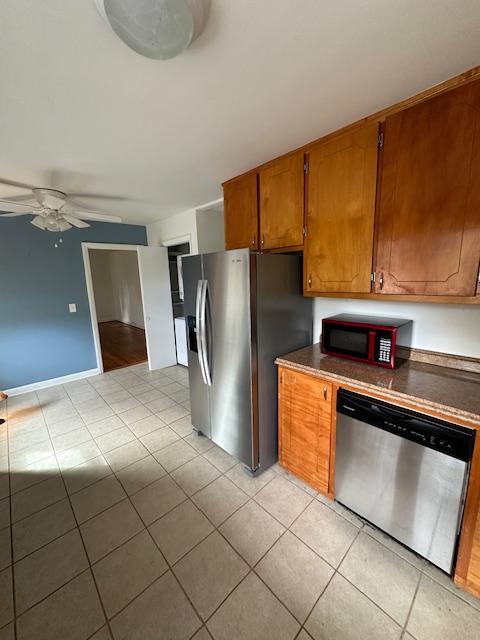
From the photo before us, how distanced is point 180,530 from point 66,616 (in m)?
0.59

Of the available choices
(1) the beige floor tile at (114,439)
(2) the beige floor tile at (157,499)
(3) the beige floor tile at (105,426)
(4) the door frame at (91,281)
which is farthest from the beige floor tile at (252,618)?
(4) the door frame at (91,281)

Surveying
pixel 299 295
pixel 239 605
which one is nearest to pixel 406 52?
pixel 299 295

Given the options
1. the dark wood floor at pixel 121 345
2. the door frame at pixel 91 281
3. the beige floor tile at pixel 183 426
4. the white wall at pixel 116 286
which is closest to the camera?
the beige floor tile at pixel 183 426

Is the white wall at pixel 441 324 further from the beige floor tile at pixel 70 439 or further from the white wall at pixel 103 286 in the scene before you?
the white wall at pixel 103 286

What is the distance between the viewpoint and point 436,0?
0.85m

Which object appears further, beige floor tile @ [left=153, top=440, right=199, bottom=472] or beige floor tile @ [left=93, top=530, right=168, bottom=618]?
beige floor tile @ [left=153, top=440, right=199, bottom=472]

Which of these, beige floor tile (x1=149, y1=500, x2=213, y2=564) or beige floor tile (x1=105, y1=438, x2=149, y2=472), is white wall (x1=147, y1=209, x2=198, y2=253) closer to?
beige floor tile (x1=105, y1=438, x2=149, y2=472)

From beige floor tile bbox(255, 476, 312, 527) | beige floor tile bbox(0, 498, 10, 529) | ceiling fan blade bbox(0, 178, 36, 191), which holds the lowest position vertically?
beige floor tile bbox(255, 476, 312, 527)

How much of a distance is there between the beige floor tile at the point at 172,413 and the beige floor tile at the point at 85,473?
2.35ft

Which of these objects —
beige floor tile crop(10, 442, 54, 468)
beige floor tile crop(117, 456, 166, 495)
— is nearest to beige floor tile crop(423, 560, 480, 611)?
beige floor tile crop(117, 456, 166, 495)

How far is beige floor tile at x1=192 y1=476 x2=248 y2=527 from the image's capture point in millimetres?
1654

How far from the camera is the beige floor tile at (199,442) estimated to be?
2.30 m

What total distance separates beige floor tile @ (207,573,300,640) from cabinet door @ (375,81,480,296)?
1.73 metres

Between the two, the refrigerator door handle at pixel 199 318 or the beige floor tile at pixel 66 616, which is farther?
the refrigerator door handle at pixel 199 318
